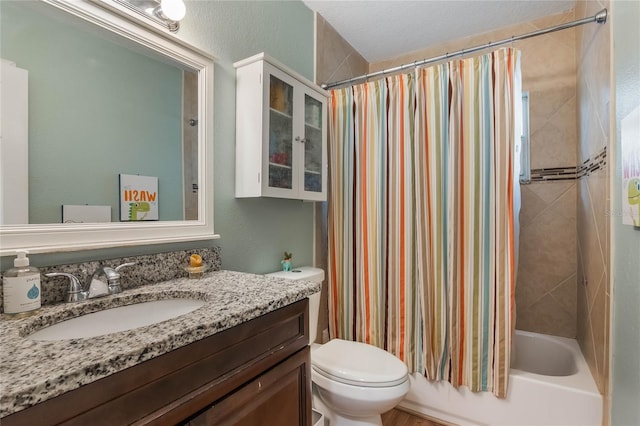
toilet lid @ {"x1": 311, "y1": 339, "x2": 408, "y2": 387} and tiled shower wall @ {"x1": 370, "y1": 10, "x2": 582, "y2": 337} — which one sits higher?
tiled shower wall @ {"x1": 370, "y1": 10, "x2": 582, "y2": 337}

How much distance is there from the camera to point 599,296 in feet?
4.82

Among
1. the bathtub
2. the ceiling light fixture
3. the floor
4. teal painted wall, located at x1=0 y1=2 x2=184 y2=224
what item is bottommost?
the floor

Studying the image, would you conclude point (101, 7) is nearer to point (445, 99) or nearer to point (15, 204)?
point (15, 204)

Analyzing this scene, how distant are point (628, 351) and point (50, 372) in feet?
5.04

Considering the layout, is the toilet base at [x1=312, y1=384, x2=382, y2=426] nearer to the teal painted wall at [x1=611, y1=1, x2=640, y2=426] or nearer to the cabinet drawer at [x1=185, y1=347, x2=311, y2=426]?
the cabinet drawer at [x1=185, y1=347, x2=311, y2=426]

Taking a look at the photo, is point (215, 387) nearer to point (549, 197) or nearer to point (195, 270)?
point (195, 270)

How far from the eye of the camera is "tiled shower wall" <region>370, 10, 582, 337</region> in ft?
7.04

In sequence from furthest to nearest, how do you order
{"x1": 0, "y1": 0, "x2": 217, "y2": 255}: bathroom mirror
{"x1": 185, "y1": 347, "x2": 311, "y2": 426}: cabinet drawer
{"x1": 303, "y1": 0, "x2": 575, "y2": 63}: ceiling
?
{"x1": 303, "y1": 0, "x2": 575, "y2": 63}: ceiling
{"x1": 0, "y1": 0, "x2": 217, "y2": 255}: bathroom mirror
{"x1": 185, "y1": 347, "x2": 311, "y2": 426}: cabinet drawer

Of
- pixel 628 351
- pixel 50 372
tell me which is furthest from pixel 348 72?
pixel 50 372

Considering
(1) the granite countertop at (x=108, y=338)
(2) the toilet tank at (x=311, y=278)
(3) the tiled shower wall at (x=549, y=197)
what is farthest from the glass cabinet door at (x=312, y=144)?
(3) the tiled shower wall at (x=549, y=197)

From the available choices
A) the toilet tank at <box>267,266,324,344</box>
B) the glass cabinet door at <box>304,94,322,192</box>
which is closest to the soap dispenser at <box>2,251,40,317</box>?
the toilet tank at <box>267,266,324,344</box>

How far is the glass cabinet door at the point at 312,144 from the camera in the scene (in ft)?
5.80

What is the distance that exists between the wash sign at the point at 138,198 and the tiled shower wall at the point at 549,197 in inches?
92.1

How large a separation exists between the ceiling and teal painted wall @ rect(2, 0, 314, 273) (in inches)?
15.7
